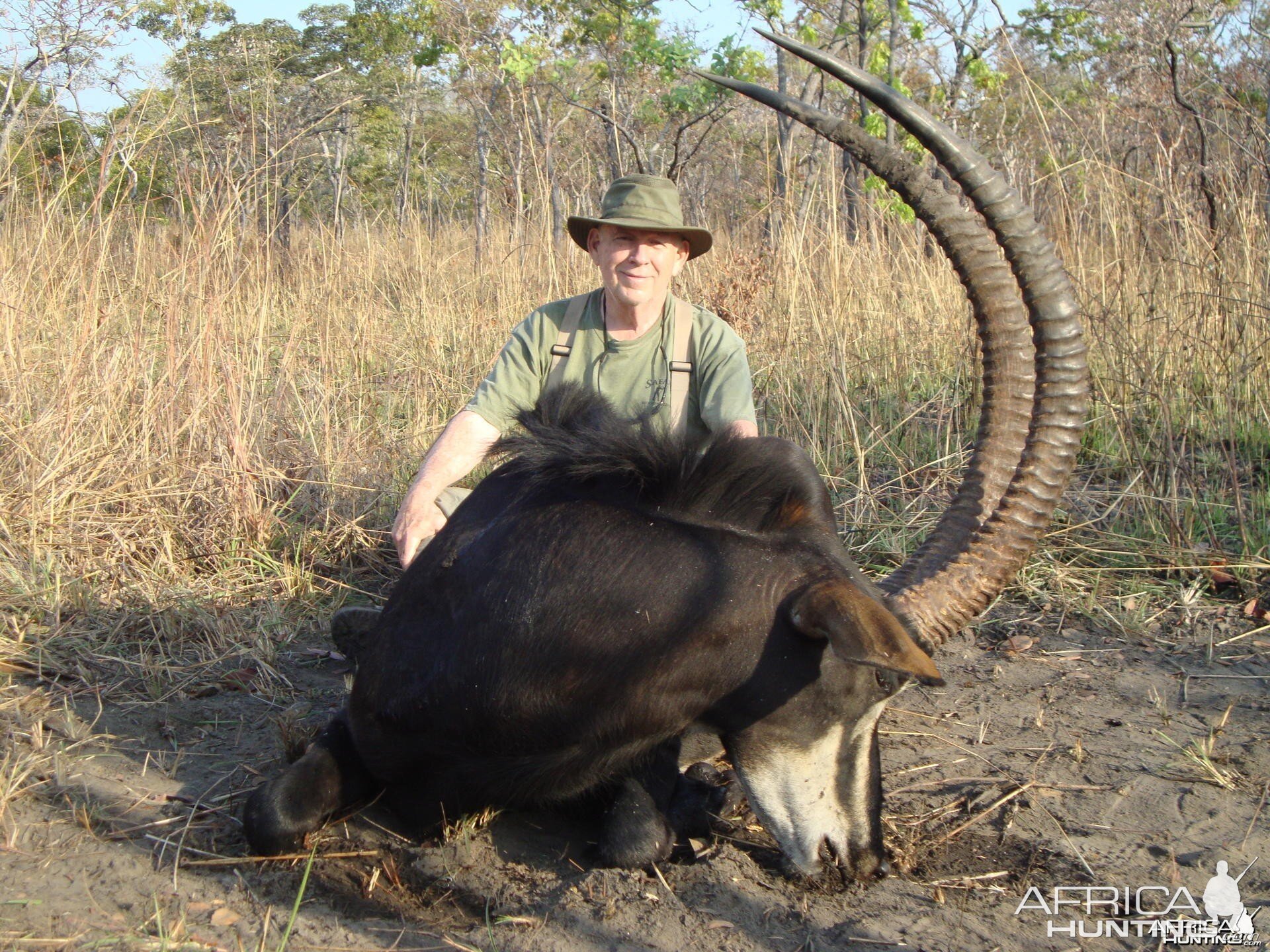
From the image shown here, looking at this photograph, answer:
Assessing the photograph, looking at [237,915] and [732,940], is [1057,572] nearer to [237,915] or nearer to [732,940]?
[732,940]

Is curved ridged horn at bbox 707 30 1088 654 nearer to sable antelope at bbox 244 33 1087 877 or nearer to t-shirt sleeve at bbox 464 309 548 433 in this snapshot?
sable antelope at bbox 244 33 1087 877

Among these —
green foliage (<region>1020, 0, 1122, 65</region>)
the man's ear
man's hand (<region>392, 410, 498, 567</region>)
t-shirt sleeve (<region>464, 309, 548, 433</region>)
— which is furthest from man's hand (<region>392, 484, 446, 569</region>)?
green foliage (<region>1020, 0, 1122, 65</region>)

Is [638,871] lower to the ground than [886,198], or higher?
lower

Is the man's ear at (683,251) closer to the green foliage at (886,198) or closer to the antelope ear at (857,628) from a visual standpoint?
the antelope ear at (857,628)

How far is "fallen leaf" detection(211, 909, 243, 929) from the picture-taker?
2396 millimetres

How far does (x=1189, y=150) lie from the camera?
788 cm

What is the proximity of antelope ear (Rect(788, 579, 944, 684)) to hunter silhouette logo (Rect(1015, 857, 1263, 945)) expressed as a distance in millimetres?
894

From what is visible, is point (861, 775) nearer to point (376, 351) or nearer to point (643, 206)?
point (643, 206)

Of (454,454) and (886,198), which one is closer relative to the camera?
(454,454)

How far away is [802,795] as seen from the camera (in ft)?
8.14

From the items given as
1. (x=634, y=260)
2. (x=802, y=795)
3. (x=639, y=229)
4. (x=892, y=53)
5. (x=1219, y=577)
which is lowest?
(x=802, y=795)

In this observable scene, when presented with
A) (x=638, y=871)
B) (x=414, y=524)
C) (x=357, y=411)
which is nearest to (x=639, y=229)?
(x=414, y=524)

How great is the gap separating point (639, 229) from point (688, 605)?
1.83m

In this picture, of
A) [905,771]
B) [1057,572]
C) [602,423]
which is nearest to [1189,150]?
[1057,572]
